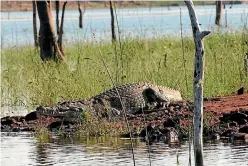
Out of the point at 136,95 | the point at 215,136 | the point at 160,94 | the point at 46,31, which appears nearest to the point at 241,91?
the point at 160,94

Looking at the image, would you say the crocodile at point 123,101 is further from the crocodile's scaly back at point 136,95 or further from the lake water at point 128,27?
the lake water at point 128,27

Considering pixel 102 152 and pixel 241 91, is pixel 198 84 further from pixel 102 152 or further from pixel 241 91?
pixel 241 91

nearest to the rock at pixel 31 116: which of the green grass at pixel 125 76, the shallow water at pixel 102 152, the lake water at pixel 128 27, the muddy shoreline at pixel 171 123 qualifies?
the muddy shoreline at pixel 171 123

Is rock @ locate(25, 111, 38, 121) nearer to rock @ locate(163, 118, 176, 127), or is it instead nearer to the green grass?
the green grass

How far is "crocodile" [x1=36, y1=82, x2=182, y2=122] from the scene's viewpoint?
46.5 ft

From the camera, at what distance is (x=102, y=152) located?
1146 centimetres

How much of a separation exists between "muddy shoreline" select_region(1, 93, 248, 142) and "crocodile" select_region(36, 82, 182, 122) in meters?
0.19

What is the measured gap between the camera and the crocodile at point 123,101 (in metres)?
14.2

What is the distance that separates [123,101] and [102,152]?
140 inches

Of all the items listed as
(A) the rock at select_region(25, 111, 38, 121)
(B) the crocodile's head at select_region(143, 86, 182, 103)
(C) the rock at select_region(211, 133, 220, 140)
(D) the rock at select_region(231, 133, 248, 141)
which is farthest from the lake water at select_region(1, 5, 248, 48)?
(D) the rock at select_region(231, 133, 248, 141)

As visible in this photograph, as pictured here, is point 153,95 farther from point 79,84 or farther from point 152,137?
point 152,137

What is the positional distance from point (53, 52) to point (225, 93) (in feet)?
22.5

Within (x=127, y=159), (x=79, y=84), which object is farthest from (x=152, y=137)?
(x=79, y=84)

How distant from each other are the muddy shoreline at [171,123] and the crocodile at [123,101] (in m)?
0.19
